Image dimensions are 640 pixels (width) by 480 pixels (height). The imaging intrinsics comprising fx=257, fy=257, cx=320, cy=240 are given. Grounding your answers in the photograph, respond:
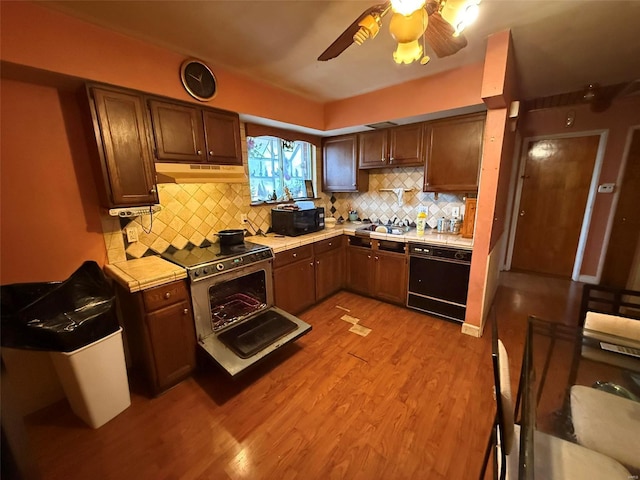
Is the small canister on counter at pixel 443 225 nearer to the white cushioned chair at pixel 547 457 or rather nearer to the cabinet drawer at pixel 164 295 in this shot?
the white cushioned chair at pixel 547 457

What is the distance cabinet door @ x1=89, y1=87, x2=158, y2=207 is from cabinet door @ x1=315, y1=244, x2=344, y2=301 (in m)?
1.80

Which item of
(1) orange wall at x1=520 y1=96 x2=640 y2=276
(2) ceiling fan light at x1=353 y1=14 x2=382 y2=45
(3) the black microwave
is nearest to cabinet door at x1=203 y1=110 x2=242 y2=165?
(3) the black microwave

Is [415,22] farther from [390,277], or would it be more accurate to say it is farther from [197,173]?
[390,277]

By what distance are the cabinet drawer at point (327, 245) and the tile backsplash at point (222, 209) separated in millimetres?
674

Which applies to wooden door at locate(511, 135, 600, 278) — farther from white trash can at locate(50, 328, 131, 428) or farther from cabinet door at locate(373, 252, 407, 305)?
white trash can at locate(50, 328, 131, 428)

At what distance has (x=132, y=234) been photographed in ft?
6.79

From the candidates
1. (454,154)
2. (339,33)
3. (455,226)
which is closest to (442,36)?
(339,33)

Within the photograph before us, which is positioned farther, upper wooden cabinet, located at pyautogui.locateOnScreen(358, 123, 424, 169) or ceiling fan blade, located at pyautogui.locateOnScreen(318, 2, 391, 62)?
upper wooden cabinet, located at pyautogui.locateOnScreen(358, 123, 424, 169)

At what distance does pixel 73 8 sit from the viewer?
1.43 metres

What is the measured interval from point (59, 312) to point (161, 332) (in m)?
0.56

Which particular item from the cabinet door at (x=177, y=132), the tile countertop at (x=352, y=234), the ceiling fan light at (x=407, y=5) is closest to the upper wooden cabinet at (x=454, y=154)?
the tile countertop at (x=352, y=234)

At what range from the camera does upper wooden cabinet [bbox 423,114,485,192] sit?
2480 mm

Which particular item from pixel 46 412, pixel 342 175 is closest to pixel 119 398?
pixel 46 412

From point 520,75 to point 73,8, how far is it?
3.48m
